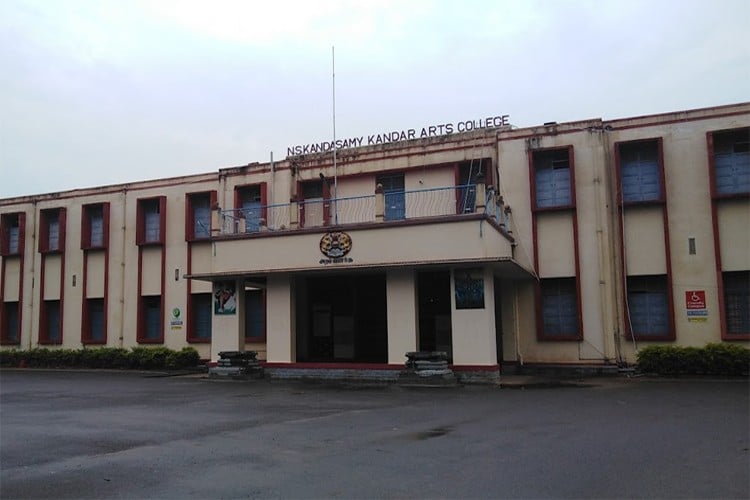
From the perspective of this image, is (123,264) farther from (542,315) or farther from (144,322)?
(542,315)

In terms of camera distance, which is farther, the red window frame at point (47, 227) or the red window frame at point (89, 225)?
the red window frame at point (47, 227)

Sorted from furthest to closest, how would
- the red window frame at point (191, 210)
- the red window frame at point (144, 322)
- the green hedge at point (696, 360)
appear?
the red window frame at point (144, 322) < the red window frame at point (191, 210) < the green hedge at point (696, 360)

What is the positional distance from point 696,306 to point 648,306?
136cm

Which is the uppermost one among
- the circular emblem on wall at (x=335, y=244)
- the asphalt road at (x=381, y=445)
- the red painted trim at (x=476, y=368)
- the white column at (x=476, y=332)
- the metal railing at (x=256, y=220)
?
the metal railing at (x=256, y=220)

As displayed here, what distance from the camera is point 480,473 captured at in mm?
6680

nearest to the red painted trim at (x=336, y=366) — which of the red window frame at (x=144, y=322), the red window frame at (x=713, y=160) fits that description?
the red window frame at (x=144, y=322)

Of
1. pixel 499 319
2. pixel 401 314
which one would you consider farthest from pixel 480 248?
pixel 499 319

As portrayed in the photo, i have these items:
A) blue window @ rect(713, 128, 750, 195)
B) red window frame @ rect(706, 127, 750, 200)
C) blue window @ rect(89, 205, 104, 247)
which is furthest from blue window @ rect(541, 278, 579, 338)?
blue window @ rect(89, 205, 104, 247)

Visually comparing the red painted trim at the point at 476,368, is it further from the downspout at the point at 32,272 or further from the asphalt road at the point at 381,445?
the downspout at the point at 32,272

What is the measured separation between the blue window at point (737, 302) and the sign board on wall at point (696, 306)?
0.60 meters

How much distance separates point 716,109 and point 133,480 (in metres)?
19.4

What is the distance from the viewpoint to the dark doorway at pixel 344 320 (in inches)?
905

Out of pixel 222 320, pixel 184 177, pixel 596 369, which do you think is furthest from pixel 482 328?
pixel 184 177

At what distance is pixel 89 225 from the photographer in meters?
28.5
